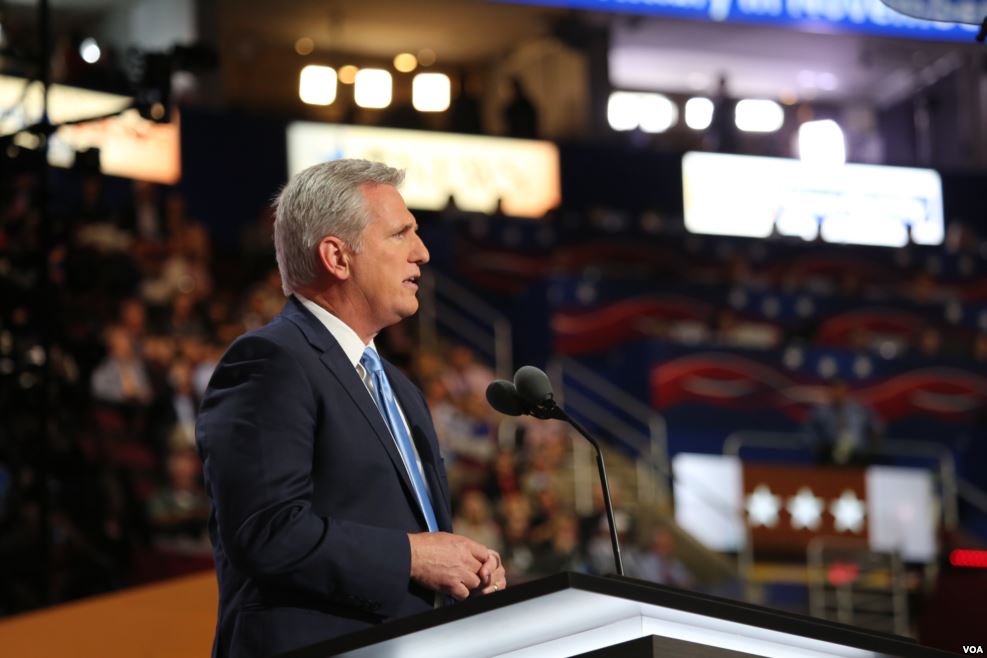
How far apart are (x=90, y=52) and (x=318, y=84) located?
13235mm

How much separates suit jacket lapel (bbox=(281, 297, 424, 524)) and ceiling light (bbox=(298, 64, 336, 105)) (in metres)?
16.6

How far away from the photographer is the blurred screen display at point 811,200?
681 inches

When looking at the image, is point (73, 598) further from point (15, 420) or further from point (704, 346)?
point (704, 346)

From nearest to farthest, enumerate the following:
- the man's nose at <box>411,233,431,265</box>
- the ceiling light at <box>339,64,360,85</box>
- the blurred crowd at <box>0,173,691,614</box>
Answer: the man's nose at <box>411,233,431,265</box>, the blurred crowd at <box>0,173,691,614</box>, the ceiling light at <box>339,64,360,85</box>

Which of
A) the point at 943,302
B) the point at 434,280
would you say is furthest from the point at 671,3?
the point at 943,302

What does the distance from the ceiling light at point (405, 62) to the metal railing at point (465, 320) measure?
4.83 meters

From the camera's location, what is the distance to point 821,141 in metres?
20.7

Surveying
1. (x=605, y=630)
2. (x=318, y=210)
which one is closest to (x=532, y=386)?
(x=318, y=210)

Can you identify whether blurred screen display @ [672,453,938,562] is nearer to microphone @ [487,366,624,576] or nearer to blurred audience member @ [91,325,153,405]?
blurred audience member @ [91,325,153,405]

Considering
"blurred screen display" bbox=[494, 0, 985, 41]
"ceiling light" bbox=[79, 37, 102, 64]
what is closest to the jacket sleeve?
"ceiling light" bbox=[79, 37, 102, 64]

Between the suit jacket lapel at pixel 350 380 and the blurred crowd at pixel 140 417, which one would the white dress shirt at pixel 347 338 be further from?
the blurred crowd at pixel 140 417

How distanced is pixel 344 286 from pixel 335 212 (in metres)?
0.11

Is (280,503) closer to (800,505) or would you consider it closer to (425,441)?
(425,441)

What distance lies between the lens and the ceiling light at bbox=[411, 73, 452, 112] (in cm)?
1898
